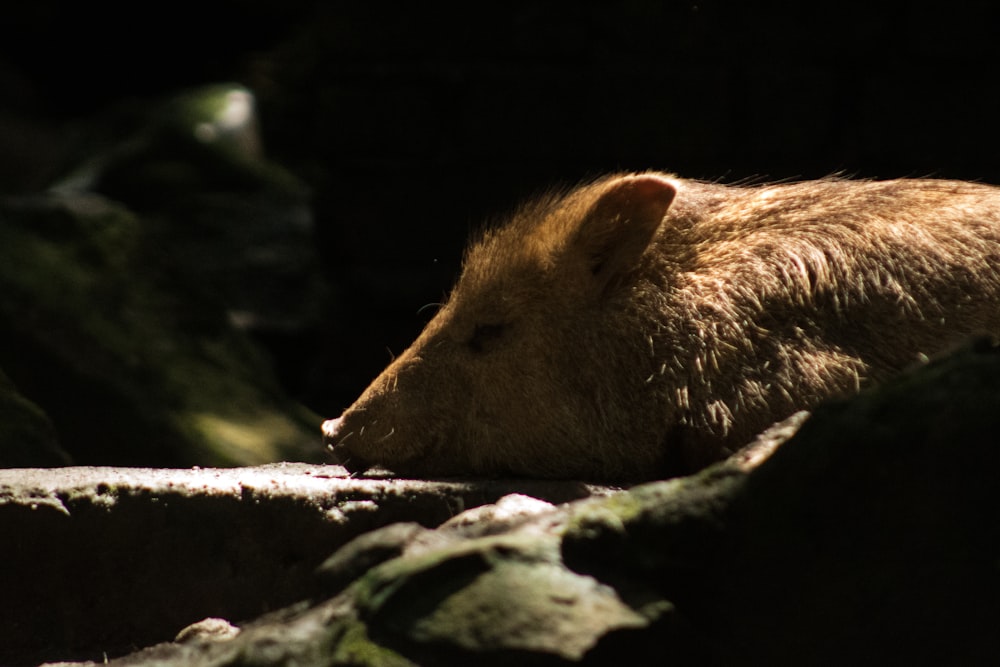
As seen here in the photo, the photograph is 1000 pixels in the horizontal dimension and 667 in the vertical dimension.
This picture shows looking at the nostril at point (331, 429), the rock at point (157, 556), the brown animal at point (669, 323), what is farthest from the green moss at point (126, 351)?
the rock at point (157, 556)

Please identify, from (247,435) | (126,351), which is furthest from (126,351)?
(247,435)

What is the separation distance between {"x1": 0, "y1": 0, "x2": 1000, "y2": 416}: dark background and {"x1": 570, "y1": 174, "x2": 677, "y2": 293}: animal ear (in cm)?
304

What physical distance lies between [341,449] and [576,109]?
3606mm

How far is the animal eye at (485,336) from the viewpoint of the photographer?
12.5 feet

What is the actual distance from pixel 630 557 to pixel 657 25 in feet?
16.3

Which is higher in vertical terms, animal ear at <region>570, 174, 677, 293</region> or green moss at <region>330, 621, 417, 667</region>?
animal ear at <region>570, 174, 677, 293</region>

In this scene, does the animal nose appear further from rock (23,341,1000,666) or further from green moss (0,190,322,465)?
green moss (0,190,322,465)

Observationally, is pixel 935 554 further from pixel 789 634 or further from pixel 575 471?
pixel 575 471

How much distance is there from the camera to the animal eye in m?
3.82

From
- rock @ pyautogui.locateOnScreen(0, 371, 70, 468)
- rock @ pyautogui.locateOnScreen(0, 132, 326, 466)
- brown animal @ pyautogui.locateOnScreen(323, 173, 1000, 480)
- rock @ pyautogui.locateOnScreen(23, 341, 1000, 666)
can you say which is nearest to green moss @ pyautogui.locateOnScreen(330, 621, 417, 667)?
rock @ pyautogui.locateOnScreen(23, 341, 1000, 666)

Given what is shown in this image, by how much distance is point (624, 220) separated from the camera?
3.71m

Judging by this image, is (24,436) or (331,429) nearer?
(331,429)

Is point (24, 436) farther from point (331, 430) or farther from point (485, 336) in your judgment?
point (485, 336)

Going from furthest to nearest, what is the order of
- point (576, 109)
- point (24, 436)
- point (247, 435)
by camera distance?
point (576, 109) < point (247, 435) < point (24, 436)
